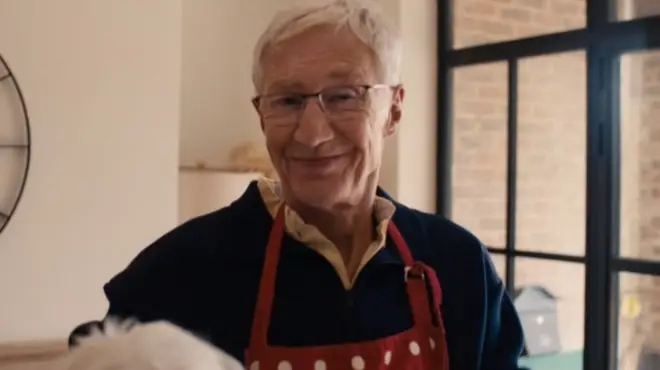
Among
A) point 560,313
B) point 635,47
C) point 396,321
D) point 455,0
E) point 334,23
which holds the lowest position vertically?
point 560,313

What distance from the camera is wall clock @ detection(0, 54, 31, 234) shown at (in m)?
2.36

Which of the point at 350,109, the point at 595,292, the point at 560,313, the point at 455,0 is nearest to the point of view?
the point at 350,109

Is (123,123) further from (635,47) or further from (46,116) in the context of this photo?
(635,47)

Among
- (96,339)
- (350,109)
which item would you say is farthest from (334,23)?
(96,339)

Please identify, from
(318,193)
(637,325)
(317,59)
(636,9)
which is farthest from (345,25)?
(637,325)

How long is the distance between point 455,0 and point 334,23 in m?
2.18

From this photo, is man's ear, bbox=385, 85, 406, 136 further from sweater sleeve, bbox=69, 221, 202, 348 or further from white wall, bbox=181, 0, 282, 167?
white wall, bbox=181, 0, 282, 167

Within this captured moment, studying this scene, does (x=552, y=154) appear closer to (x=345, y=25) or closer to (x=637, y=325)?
(x=637, y=325)

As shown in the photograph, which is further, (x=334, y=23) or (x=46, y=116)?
(x=46, y=116)

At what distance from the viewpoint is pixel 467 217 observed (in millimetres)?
3203

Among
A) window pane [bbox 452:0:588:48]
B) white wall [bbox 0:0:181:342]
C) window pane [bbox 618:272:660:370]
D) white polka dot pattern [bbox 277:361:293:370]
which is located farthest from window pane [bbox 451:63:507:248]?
white polka dot pattern [bbox 277:361:293:370]

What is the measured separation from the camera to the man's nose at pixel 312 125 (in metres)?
1.08

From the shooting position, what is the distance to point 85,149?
2479 millimetres

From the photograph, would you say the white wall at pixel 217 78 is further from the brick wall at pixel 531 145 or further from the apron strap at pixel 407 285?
the apron strap at pixel 407 285
